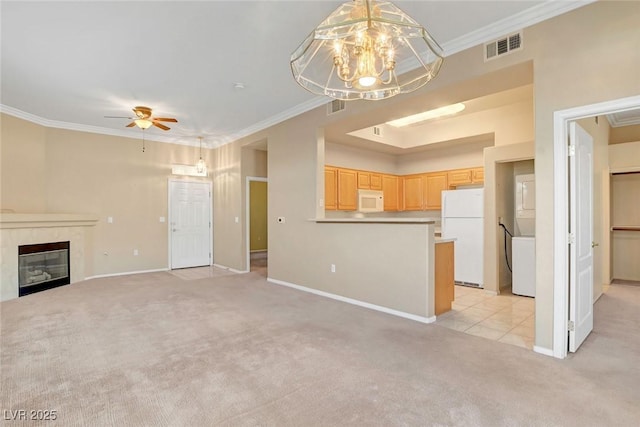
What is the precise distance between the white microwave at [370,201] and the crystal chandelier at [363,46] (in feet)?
12.1

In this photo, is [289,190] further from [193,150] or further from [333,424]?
[333,424]

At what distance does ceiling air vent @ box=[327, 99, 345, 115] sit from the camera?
438 cm

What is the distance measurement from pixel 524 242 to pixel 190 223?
21.2 ft

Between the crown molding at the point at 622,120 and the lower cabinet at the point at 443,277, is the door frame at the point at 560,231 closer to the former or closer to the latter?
the lower cabinet at the point at 443,277

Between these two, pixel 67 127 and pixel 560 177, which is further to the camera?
pixel 67 127

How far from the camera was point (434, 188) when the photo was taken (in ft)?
22.0

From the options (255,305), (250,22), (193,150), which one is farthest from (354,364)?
(193,150)

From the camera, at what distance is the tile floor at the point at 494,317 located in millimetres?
3127

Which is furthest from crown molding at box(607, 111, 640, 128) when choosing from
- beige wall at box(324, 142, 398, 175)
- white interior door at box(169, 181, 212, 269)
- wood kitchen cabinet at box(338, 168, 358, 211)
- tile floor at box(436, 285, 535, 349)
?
white interior door at box(169, 181, 212, 269)

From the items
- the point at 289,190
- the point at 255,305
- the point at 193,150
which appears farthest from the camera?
the point at 193,150

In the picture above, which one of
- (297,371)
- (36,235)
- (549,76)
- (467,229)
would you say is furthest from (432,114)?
(36,235)

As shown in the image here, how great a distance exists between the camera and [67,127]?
229 inches

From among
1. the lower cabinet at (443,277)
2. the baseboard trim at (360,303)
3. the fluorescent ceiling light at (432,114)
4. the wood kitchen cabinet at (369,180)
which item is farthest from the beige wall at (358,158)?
the lower cabinet at (443,277)

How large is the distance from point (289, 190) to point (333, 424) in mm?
3925
